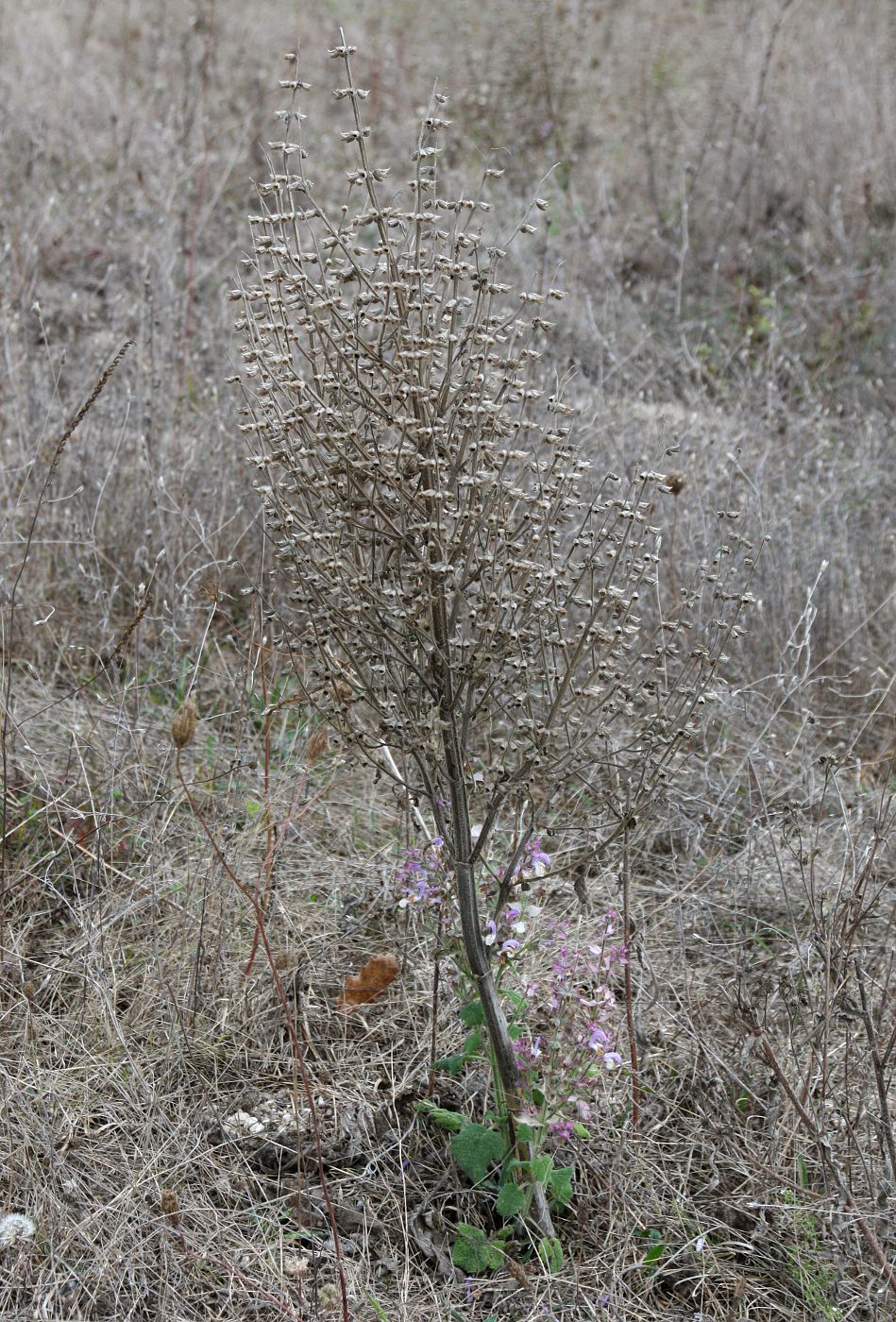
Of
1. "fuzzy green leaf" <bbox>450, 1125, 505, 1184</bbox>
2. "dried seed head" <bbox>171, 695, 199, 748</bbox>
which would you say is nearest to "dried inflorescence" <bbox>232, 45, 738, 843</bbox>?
"dried seed head" <bbox>171, 695, 199, 748</bbox>

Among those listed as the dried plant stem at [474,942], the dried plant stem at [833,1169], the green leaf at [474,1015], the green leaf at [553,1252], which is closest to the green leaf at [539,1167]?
the dried plant stem at [474,942]

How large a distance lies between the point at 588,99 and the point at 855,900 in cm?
676

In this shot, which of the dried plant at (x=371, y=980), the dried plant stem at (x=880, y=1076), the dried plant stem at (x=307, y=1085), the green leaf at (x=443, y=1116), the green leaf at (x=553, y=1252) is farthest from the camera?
the dried plant at (x=371, y=980)

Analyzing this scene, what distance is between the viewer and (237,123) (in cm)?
694

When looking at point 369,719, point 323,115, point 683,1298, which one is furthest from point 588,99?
point 683,1298

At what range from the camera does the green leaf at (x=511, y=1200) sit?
2.03 metres

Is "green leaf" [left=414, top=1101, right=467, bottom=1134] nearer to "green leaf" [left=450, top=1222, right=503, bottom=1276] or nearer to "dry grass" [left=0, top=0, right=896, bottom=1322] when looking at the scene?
"dry grass" [left=0, top=0, right=896, bottom=1322]

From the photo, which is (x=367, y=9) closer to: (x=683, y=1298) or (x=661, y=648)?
(x=661, y=648)

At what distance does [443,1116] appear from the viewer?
86.7 inches

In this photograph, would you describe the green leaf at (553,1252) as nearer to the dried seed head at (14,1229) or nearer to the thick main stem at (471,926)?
the thick main stem at (471,926)

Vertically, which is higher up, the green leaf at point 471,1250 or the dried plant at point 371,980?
the dried plant at point 371,980

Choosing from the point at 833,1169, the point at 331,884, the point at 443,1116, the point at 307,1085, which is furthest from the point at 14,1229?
the point at 833,1169

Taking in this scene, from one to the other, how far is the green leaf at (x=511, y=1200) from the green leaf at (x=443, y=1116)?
0.58 feet

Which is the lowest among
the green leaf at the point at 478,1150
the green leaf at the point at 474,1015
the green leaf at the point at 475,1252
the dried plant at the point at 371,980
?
the green leaf at the point at 475,1252
